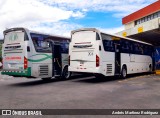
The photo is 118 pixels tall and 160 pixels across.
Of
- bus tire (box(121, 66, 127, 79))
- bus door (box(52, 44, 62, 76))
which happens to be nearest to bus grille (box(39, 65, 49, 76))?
bus door (box(52, 44, 62, 76))

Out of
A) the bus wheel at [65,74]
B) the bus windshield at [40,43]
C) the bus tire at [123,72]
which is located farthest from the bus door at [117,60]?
the bus windshield at [40,43]

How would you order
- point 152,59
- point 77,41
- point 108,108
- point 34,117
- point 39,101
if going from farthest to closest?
point 152,59 → point 77,41 → point 39,101 → point 108,108 → point 34,117

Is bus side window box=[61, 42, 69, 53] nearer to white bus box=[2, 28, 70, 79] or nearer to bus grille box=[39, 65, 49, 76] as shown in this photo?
white bus box=[2, 28, 70, 79]

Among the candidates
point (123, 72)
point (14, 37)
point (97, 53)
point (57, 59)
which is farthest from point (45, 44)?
point (123, 72)

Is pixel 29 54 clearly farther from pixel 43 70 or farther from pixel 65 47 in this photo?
pixel 65 47

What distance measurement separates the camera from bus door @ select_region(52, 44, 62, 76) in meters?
14.4

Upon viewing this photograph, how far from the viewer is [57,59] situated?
14.8 m

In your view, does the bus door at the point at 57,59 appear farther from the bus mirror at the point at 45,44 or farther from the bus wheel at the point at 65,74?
the bus mirror at the point at 45,44

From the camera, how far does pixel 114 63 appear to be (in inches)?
587

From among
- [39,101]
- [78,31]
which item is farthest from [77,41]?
[39,101]

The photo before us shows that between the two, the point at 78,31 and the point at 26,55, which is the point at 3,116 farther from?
the point at 78,31

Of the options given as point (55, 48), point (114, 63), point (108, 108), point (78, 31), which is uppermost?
point (78, 31)

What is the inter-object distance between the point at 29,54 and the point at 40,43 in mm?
1199

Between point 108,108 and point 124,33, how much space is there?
676 inches
